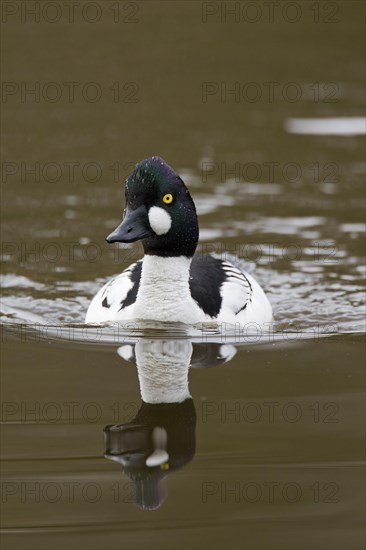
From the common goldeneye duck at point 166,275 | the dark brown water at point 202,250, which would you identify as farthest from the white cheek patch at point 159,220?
the dark brown water at point 202,250

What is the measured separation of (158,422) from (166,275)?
190cm

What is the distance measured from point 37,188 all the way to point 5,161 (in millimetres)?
919

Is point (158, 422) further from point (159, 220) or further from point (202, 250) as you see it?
point (202, 250)

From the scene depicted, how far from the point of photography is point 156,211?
7891 mm

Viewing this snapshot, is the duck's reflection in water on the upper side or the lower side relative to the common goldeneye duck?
lower

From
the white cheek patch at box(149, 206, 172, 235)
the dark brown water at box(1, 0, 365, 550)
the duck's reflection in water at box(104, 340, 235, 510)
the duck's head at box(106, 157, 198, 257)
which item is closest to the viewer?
the dark brown water at box(1, 0, 365, 550)

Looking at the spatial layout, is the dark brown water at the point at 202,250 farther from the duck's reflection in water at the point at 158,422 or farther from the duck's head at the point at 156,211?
the duck's head at the point at 156,211

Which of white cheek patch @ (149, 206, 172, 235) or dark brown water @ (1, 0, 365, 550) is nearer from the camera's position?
dark brown water @ (1, 0, 365, 550)

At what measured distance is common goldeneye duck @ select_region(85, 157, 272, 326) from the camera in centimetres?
783

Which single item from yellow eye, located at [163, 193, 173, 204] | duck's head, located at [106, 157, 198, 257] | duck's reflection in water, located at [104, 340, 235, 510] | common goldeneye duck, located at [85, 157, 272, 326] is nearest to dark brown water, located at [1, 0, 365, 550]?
duck's reflection in water, located at [104, 340, 235, 510]

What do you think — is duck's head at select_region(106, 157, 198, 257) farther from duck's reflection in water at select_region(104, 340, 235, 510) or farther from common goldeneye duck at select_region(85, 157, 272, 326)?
duck's reflection in water at select_region(104, 340, 235, 510)

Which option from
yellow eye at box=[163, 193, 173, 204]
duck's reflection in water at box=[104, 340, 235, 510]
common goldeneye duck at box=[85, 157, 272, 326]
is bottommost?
duck's reflection in water at box=[104, 340, 235, 510]

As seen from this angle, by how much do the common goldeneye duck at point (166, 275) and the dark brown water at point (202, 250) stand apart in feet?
0.70

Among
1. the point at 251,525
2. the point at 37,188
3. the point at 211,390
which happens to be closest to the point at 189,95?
the point at 37,188
